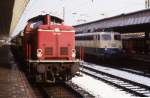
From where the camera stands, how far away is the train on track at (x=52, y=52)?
49.7 ft

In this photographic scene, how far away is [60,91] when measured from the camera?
44.9 feet

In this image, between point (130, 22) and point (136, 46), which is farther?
point (136, 46)

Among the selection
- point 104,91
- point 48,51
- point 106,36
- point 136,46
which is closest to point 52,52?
point 48,51

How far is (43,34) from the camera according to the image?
15.6 metres

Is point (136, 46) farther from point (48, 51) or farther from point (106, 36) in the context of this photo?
point (48, 51)

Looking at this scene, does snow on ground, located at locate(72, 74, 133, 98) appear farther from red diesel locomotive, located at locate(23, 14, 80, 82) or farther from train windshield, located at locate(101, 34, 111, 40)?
train windshield, located at locate(101, 34, 111, 40)

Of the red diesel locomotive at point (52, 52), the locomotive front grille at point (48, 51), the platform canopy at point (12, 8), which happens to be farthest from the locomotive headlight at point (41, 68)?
the platform canopy at point (12, 8)

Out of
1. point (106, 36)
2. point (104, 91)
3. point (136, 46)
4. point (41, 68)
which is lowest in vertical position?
point (104, 91)

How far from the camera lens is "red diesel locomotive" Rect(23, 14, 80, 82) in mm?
15148

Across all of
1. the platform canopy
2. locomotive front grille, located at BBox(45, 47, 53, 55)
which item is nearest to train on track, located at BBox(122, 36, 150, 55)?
the platform canopy

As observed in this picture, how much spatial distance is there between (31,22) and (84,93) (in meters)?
5.84

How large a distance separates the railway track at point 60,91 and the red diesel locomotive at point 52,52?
31 centimetres

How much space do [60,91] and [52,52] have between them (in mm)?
2557

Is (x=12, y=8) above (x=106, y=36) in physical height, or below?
above
